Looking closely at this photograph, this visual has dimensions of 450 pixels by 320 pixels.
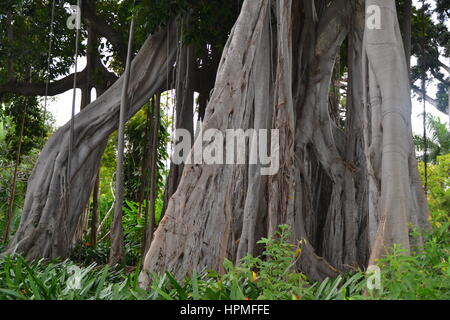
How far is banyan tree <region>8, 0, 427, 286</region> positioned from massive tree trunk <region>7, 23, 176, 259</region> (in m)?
0.01

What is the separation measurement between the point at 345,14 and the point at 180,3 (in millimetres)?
1617

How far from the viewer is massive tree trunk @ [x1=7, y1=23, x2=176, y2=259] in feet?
19.0

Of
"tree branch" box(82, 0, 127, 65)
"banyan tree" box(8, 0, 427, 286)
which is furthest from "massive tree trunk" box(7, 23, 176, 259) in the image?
"tree branch" box(82, 0, 127, 65)

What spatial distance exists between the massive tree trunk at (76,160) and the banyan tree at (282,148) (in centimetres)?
1

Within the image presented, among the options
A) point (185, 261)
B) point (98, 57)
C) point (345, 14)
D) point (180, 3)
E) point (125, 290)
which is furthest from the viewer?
point (98, 57)

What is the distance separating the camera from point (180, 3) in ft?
18.2

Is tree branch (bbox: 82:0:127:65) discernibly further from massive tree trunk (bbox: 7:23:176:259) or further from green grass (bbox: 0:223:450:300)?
green grass (bbox: 0:223:450:300)

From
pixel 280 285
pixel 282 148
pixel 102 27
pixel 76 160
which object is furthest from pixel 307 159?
pixel 102 27

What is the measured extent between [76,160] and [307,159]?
2.56 m

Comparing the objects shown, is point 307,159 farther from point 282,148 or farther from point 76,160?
point 76,160

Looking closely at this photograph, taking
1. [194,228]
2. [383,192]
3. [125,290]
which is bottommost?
[125,290]

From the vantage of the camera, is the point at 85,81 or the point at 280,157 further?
the point at 85,81
